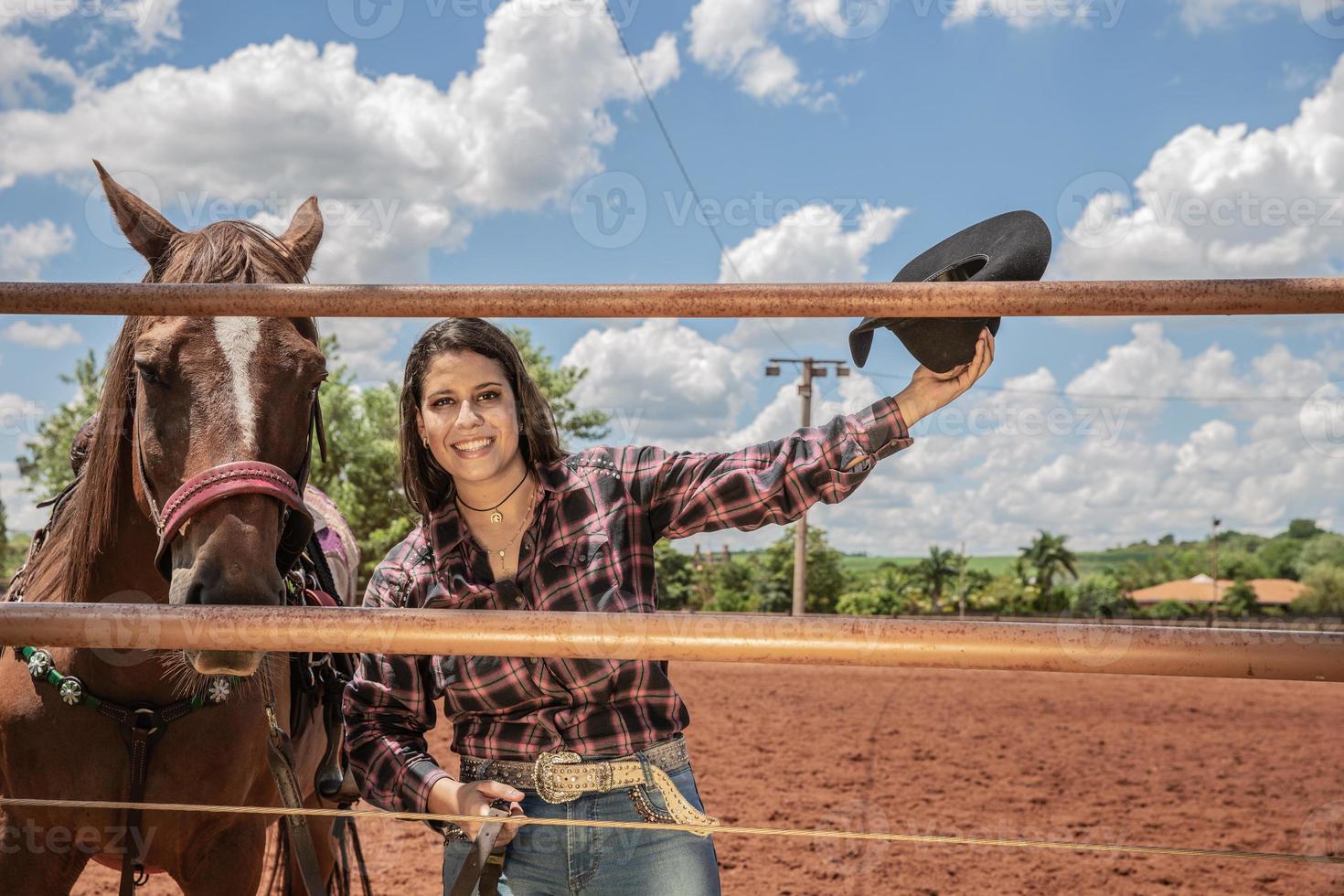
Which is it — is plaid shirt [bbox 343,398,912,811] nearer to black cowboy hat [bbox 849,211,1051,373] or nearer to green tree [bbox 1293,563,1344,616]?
black cowboy hat [bbox 849,211,1051,373]

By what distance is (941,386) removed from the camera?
5.86ft

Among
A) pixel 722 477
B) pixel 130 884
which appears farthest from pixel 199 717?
pixel 722 477

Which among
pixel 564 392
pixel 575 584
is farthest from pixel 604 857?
pixel 564 392

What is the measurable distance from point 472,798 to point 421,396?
0.88 metres

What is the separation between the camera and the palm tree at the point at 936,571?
4494 centimetres

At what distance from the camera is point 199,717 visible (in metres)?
2.38

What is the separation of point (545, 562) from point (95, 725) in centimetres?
126

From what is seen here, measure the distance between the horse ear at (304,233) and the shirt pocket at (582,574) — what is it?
1111 mm

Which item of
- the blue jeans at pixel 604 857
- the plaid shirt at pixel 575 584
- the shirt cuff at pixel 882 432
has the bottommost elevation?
the blue jeans at pixel 604 857

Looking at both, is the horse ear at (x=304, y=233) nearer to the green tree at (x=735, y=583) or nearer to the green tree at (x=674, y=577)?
the green tree at (x=674, y=577)

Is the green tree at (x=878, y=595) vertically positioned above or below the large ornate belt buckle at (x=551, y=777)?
below

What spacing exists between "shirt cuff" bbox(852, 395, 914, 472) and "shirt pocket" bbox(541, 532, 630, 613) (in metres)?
0.56


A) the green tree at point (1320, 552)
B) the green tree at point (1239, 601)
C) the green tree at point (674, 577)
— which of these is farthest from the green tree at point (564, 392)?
the green tree at point (1320, 552)

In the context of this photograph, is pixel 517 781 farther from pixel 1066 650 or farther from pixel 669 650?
pixel 1066 650
